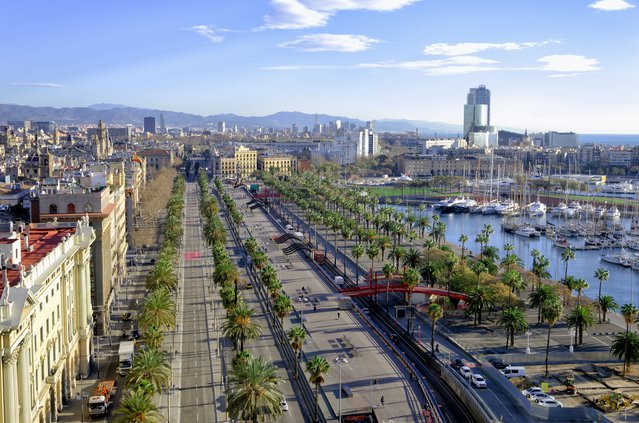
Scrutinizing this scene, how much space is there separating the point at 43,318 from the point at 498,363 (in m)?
28.9

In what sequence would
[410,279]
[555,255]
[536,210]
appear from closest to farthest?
[410,279] → [555,255] → [536,210]

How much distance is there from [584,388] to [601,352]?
288 inches

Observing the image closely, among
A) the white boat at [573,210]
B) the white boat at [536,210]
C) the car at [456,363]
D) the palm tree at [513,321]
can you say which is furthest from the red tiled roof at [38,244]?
the white boat at [536,210]

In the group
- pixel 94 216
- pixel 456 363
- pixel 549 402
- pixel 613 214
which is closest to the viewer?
pixel 549 402

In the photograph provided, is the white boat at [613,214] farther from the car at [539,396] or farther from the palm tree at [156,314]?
the palm tree at [156,314]

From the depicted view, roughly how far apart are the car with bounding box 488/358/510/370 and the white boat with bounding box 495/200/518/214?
9263 centimetres

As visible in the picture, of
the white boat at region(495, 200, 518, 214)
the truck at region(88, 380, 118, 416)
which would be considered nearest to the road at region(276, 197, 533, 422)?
the truck at region(88, 380, 118, 416)

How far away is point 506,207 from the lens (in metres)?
146

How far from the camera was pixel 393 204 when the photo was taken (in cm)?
15600

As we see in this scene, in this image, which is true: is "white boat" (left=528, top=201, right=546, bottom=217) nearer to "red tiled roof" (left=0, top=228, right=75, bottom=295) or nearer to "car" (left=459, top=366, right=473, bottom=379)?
"car" (left=459, top=366, right=473, bottom=379)

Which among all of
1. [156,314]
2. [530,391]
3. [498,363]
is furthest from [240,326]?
[530,391]

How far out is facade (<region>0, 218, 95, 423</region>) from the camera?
2705 cm

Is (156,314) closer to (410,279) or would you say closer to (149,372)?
(149,372)

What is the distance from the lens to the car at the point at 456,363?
4406 centimetres
